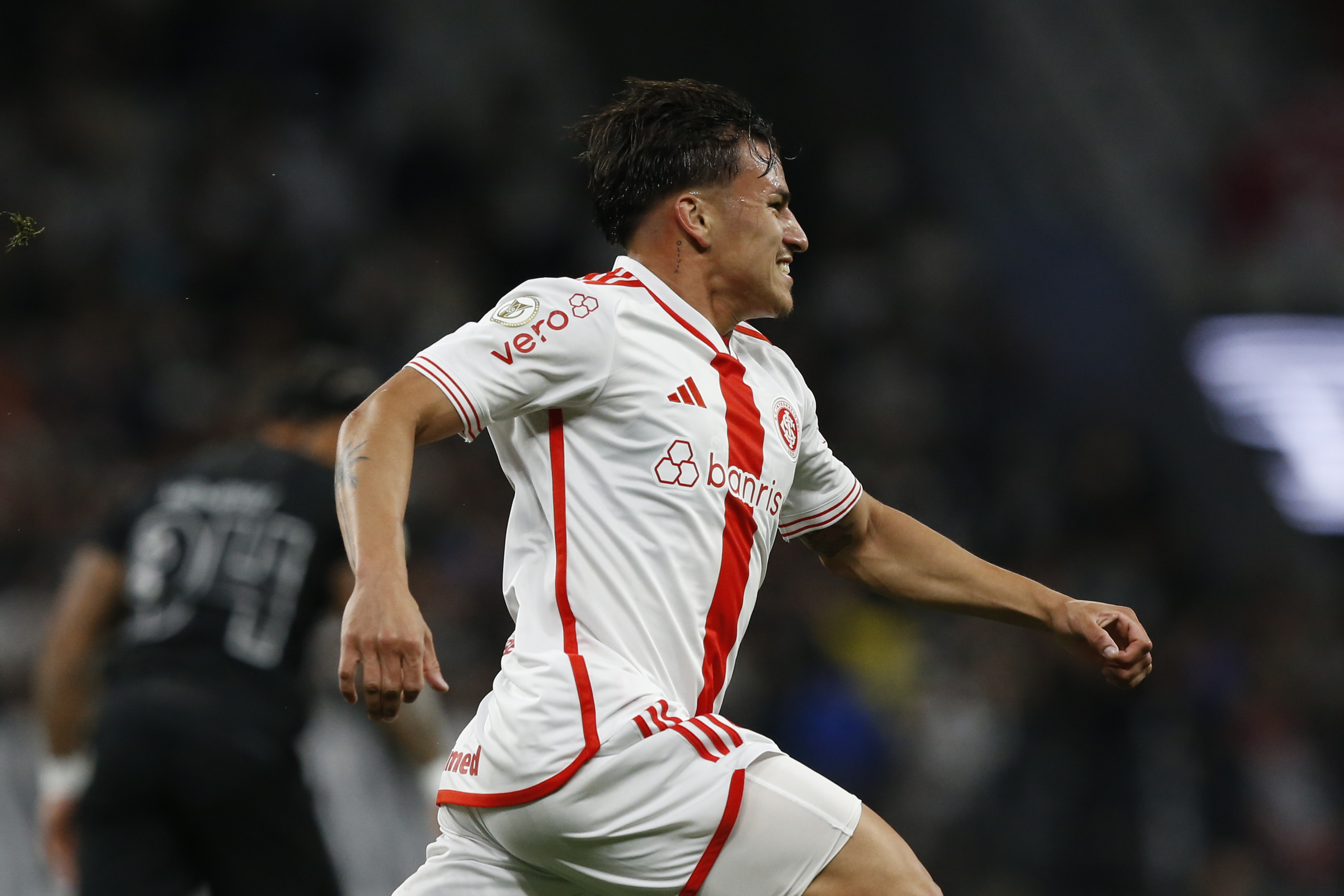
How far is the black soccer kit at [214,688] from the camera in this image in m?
4.17

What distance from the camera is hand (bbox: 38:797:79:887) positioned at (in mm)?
4621

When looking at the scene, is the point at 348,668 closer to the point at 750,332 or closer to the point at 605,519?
the point at 605,519

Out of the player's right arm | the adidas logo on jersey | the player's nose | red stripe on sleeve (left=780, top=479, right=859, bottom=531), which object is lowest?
red stripe on sleeve (left=780, top=479, right=859, bottom=531)

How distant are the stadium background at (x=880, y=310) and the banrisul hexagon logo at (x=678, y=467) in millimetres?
4162

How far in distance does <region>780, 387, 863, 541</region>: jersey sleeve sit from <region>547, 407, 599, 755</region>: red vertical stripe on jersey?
2.28 feet

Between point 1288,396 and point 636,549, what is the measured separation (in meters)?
9.67

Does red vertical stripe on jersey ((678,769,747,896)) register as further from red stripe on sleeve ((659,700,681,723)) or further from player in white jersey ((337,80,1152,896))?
red stripe on sleeve ((659,700,681,723))

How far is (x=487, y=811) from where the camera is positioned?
2.85 m

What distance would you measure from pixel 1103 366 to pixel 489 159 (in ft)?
16.2

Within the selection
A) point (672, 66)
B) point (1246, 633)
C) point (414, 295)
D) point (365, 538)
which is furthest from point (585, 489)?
point (672, 66)

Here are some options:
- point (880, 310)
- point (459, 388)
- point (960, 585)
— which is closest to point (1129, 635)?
point (960, 585)

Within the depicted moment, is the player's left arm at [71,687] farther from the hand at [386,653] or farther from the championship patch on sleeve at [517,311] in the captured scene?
the hand at [386,653]

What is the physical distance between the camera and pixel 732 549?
3.07 metres

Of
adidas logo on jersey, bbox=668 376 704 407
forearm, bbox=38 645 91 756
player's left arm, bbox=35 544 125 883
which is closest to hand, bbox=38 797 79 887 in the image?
player's left arm, bbox=35 544 125 883
